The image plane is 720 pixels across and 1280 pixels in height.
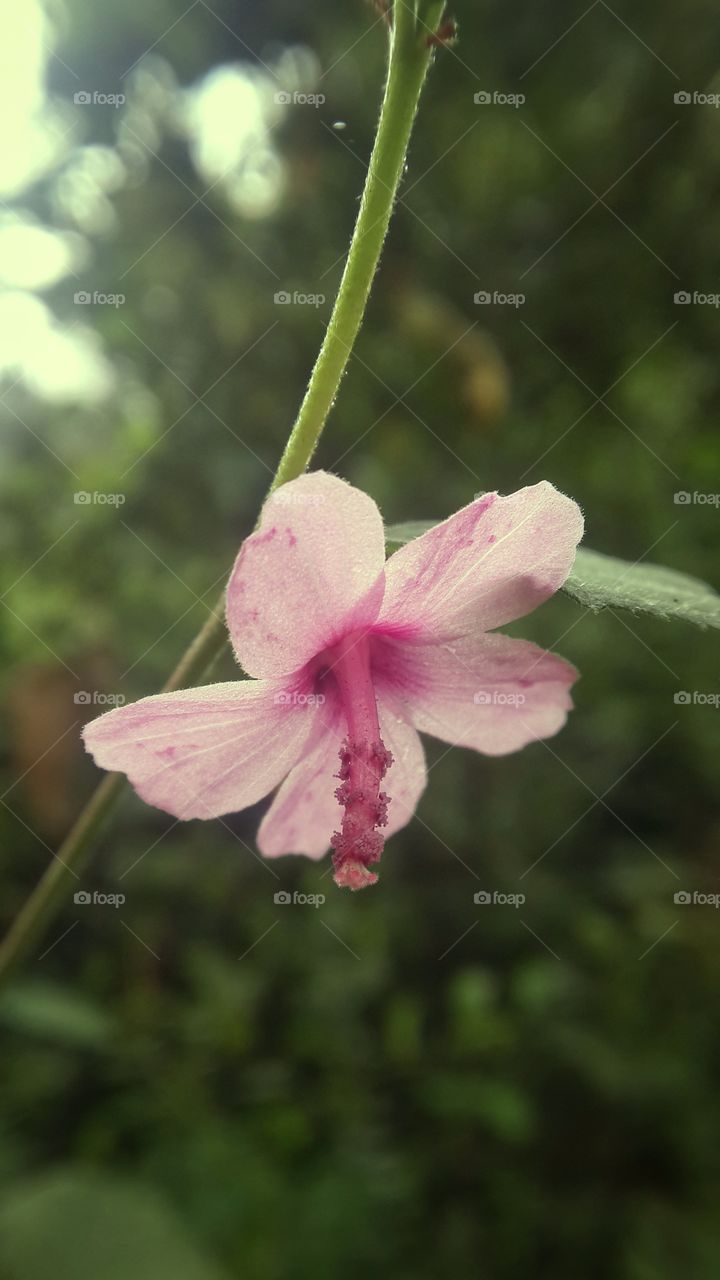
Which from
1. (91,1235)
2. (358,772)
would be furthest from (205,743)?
(91,1235)

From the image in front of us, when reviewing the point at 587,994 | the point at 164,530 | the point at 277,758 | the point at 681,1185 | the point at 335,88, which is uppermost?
the point at 335,88

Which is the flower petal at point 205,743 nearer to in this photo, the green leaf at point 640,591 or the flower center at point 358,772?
the flower center at point 358,772

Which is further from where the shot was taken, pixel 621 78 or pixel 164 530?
pixel 164 530

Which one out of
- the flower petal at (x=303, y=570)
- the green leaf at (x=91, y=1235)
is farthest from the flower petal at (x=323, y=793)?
the green leaf at (x=91, y=1235)

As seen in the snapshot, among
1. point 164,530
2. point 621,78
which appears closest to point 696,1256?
point 164,530

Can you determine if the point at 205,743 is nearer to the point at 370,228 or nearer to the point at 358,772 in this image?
the point at 358,772

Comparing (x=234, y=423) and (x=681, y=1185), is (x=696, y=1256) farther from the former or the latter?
(x=234, y=423)
